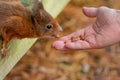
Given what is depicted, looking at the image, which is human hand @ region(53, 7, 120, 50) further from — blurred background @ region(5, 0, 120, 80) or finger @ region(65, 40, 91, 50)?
blurred background @ region(5, 0, 120, 80)

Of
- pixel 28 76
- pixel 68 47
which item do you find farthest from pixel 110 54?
pixel 68 47

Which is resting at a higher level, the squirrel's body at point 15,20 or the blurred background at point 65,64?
the squirrel's body at point 15,20

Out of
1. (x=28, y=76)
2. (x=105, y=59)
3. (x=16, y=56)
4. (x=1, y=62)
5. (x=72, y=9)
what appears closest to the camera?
(x=1, y=62)

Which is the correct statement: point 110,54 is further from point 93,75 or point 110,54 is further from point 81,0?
point 81,0

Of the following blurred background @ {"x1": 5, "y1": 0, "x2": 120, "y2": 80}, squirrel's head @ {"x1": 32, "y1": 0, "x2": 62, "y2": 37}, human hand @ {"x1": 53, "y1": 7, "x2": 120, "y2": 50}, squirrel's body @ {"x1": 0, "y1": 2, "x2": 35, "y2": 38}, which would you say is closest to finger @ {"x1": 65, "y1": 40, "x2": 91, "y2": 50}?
human hand @ {"x1": 53, "y1": 7, "x2": 120, "y2": 50}

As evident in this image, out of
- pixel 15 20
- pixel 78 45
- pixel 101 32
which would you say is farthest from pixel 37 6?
pixel 101 32

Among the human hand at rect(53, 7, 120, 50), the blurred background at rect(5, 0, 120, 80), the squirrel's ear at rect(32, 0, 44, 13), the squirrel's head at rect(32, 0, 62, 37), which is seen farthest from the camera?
the blurred background at rect(5, 0, 120, 80)

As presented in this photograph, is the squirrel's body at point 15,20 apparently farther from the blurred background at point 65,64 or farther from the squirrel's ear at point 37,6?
the blurred background at point 65,64

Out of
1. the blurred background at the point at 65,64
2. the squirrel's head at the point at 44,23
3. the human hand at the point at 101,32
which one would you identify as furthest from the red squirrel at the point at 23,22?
the blurred background at the point at 65,64
